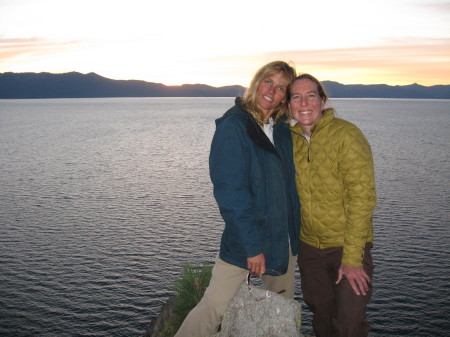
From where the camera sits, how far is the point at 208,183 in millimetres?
48375

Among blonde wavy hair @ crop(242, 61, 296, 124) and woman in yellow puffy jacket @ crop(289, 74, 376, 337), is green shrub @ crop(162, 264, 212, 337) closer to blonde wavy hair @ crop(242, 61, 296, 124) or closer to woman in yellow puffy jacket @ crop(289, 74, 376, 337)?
woman in yellow puffy jacket @ crop(289, 74, 376, 337)

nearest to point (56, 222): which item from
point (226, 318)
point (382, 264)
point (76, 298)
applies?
point (76, 298)

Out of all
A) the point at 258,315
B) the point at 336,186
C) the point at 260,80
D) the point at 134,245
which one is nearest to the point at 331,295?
the point at 258,315

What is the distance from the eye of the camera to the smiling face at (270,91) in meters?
5.38

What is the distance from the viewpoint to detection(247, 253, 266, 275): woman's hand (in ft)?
16.7

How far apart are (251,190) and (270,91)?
4.35 ft

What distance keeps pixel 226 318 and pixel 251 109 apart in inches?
108

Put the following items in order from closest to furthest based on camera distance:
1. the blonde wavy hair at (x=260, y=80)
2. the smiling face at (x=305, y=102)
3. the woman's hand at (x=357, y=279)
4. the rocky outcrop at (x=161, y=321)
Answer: the woman's hand at (x=357, y=279)
the blonde wavy hair at (x=260, y=80)
the smiling face at (x=305, y=102)
the rocky outcrop at (x=161, y=321)

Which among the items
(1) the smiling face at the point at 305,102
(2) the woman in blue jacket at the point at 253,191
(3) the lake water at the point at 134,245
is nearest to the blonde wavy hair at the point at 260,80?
(2) the woman in blue jacket at the point at 253,191

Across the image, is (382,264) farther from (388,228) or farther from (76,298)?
(76,298)

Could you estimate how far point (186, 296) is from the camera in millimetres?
13977

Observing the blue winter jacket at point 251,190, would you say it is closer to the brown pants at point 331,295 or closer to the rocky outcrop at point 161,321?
the brown pants at point 331,295

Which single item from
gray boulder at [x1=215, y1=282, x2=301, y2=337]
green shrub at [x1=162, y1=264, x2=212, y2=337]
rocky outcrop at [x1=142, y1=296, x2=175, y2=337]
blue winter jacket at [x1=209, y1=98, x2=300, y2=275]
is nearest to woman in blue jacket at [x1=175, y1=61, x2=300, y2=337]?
blue winter jacket at [x1=209, y1=98, x2=300, y2=275]

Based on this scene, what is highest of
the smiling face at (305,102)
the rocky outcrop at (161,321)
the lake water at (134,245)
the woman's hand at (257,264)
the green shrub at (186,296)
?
the smiling face at (305,102)
